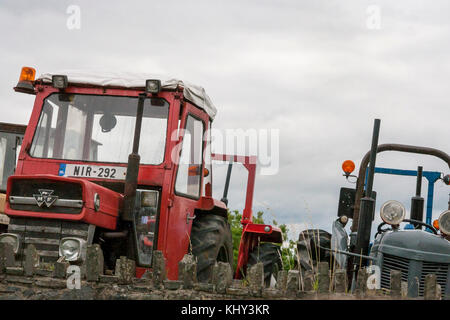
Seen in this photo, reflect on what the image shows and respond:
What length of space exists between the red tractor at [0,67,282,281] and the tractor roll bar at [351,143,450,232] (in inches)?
52.1

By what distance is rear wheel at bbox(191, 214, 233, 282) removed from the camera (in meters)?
6.39

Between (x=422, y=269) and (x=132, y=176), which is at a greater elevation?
(x=132, y=176)

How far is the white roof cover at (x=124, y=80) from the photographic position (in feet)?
21.3

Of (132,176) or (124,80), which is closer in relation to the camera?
(132,176)

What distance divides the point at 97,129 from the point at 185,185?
3.22 feet

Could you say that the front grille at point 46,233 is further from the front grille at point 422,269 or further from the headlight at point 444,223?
the headlight at point 444,223

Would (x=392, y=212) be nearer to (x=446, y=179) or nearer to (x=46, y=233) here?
(x=46, y=233)

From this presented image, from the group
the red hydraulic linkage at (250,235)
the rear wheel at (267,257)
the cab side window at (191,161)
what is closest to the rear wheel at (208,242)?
the cab side window at (191,161)

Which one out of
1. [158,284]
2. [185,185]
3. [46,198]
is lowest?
[158,284]

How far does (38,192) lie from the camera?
18.1ft

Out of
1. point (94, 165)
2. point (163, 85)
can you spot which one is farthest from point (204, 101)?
point (94, 165)

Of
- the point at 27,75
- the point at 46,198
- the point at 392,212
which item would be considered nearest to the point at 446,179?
the point at 392,212

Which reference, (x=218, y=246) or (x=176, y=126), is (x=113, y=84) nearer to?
(x=176, y=126)

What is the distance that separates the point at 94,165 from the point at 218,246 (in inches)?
55.2
